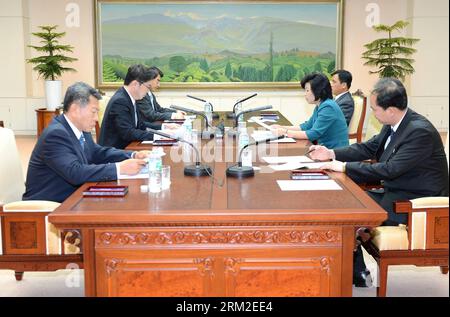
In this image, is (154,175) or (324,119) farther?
(324,119)

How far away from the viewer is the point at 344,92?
6.11 metres

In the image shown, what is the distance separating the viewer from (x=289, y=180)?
319 centimetres

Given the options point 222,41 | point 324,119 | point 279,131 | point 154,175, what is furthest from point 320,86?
point 222,41

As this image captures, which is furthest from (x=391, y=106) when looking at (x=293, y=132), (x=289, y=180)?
(x=293, y=132)

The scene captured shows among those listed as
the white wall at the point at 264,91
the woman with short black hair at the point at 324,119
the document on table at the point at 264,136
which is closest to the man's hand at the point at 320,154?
the document on table at the point at 264,136

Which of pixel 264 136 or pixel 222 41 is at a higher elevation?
pixel 222 41

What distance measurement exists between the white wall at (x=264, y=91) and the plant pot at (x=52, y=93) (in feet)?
2.61

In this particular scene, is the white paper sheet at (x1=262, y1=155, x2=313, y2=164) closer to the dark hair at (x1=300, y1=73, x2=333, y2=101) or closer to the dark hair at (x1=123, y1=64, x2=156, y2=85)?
the dark hair at (x1=300, y1=73, x2=333, y2=101)

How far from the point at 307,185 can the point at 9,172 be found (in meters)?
1.80

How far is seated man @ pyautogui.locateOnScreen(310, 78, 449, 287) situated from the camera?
10.9 feet

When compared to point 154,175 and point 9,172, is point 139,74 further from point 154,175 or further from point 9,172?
point 154,175

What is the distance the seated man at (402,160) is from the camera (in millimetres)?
3309

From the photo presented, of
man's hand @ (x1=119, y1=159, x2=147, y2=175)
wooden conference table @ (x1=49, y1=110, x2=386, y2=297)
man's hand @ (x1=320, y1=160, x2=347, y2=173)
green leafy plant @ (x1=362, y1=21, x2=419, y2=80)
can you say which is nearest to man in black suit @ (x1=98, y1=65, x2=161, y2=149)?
man's hand @ (x1=119, y1=159, x2=147, y2=175)

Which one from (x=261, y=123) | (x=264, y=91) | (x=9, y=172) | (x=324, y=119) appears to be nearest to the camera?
(x=9, y=172)
